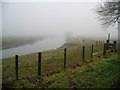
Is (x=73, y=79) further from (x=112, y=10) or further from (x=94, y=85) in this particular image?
(x=112, y=10)

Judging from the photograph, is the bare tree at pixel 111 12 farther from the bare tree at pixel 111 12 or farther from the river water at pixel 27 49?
the river water at pixel 27 49

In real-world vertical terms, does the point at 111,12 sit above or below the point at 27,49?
above

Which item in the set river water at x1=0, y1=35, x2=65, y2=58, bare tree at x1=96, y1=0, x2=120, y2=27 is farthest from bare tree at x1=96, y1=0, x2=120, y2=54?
river water at x1=0, y1=35, x2=65, y2=58

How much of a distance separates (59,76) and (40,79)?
134 cm

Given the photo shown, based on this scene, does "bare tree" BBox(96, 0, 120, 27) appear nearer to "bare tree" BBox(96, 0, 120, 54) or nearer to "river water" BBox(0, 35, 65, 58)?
A: "bare tree" BBox(96, 0, 120, 54)

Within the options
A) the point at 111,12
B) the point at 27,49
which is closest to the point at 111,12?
the point at 111,12

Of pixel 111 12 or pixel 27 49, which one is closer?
pixel 111 12

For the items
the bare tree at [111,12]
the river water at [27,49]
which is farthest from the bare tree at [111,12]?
the river water at [27,49]

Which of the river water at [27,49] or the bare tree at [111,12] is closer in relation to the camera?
the bare tree at [111,12]

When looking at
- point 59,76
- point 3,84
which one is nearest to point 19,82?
point 3,84

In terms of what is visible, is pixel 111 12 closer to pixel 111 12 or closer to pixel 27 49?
pixel 111 12

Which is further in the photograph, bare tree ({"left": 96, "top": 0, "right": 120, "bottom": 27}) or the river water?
the river water

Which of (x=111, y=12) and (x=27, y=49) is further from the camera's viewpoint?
(x=27, y=49)

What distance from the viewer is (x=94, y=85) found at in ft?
37.7
